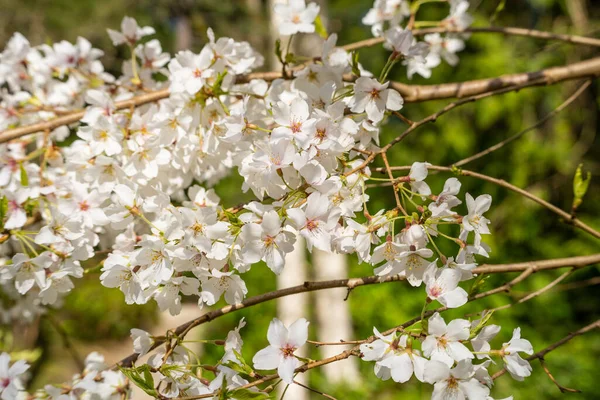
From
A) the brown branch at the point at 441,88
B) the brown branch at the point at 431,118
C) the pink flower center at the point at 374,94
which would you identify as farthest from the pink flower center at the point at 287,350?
the brown branch at the point at 441,88

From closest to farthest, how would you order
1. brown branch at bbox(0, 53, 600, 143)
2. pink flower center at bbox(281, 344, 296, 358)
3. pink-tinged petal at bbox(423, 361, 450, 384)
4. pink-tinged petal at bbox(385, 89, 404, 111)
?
1. pink-tinged petal at bbox(423, 361, 450, 384)
2. pink flower center at bbox(281, 344, 296, 358)
3. pink-tinged petal at bbox(385, 89, 404, 111)
4. brown branch at bbox(0, 53, 600, 143)

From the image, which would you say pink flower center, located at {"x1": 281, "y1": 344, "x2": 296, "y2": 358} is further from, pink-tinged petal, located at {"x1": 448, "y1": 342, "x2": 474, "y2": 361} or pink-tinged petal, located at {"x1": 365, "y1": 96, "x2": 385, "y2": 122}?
pink-tinged petal, located at {"x1": 365, "y1": 96, "x2": 385, "y2": 122}

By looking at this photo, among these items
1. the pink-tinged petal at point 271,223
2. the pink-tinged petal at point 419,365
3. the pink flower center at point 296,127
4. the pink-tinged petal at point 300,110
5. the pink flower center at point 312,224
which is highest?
the pink-tinged petal at point 300,110

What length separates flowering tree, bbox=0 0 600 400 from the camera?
0.69m

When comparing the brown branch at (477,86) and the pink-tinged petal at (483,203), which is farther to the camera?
the brown branch at (477,86)

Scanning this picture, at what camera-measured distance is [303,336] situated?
0.70 m

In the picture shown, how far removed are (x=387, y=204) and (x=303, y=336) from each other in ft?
11.7

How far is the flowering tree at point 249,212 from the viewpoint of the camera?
0.69 meters

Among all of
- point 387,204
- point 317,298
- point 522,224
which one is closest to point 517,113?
point 522,224

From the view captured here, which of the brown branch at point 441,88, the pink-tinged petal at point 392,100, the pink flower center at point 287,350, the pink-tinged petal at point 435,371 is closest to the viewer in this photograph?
the pink-tinged petal at point 435,371

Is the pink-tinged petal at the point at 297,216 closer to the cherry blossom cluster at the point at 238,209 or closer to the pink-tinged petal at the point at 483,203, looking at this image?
the cherry blossom cluster at the point at 238,209

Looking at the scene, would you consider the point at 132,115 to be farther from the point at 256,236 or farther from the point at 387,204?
the point at 387,204

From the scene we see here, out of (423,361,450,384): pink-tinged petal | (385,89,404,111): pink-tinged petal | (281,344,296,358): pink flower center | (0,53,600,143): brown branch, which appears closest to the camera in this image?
(423,361,450,384): pink-tinged petal

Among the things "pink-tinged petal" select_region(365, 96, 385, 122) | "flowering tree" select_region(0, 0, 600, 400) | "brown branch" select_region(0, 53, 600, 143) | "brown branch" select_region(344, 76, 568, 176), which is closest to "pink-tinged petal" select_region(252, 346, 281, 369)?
"flowering tree" select_region(0, 0, 600, 400)
